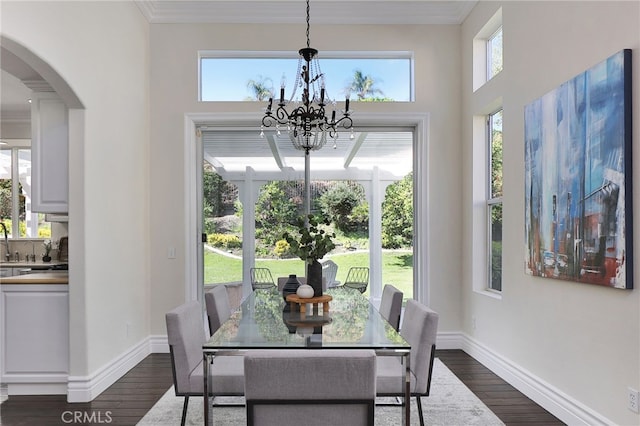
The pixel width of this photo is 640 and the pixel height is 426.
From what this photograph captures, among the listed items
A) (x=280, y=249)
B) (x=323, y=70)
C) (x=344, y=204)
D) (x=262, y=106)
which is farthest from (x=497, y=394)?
(x=323, y=70)

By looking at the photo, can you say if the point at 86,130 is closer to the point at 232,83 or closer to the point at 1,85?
the point at 232,83

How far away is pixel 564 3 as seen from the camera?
10.0ft

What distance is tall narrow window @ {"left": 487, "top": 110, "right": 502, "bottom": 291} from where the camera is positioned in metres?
4.35

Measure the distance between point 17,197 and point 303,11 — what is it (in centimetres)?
537

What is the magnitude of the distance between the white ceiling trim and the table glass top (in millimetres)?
3138

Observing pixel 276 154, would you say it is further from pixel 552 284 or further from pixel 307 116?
pixel 552 284

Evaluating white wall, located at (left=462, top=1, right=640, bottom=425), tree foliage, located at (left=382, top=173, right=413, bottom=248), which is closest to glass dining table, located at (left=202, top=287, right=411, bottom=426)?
white wall, located at (left=462, top=1, right=640, bottom=425)

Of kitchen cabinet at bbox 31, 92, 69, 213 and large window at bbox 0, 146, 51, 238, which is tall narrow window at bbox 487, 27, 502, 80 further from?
large window at bbox 0, 146, 51, 238

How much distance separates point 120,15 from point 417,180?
10.9ft

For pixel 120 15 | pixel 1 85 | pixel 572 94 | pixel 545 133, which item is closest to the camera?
pixel 572 94

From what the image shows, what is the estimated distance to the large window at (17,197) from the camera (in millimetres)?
7191

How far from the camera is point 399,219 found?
526 centimetres

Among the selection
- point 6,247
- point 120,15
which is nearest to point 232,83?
point 120,15

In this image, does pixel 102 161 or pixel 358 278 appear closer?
pixel 102 161
